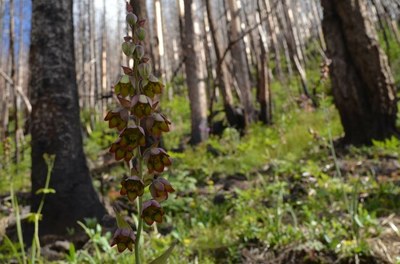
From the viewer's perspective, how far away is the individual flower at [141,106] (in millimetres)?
953

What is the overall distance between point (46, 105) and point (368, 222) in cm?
271

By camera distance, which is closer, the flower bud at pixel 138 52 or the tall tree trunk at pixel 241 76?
the flower bud at pixel 138 52

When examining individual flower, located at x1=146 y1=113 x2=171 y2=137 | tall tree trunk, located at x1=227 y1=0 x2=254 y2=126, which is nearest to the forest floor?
individual flower, located at x1=146 y1=113 x2=171 y2=137

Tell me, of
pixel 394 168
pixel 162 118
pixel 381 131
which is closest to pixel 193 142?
pixel 381 131

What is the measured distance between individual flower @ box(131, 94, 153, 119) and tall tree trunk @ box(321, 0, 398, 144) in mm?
4415

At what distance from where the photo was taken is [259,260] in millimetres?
2371

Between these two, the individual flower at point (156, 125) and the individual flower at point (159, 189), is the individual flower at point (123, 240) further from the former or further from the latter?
the individual flower at point (156, 125)

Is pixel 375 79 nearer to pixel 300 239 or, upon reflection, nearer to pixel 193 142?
pixel 300 239

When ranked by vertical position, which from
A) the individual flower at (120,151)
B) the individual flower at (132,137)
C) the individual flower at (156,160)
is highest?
the individual flower at (132,137)

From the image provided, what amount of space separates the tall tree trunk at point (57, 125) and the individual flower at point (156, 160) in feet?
8.35

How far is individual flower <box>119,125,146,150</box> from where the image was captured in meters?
0.94

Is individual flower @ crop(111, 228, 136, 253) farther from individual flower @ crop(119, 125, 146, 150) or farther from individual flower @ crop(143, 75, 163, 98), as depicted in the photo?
individual flower @ crop(143, 75, 163, 98)

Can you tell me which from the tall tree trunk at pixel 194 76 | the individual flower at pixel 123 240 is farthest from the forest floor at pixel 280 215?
the tall tree trunk at pixel 194 76

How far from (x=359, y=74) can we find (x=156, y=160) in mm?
4493
